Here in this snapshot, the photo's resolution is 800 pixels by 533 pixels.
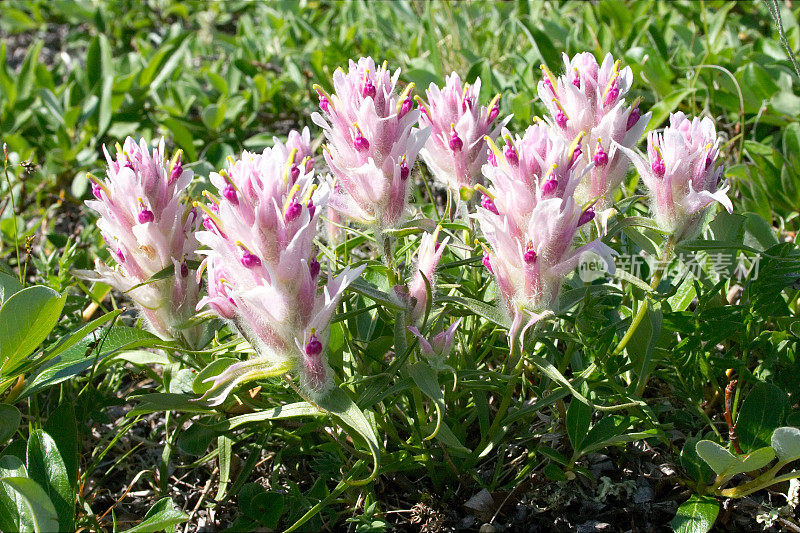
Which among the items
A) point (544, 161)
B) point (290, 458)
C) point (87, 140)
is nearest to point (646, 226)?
point (544, 161)

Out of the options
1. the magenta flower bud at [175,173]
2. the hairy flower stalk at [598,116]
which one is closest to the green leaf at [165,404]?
the magenta flower bud at [175,173]

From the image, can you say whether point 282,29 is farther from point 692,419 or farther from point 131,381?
point 692,419

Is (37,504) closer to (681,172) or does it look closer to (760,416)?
(681,172)

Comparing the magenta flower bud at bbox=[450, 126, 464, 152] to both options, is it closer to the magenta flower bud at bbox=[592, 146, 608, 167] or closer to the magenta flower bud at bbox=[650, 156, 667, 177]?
the magenta flower bud at bbox=[592, 146, 608, 167]

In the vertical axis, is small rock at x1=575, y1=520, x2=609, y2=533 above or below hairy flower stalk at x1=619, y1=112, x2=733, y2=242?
below

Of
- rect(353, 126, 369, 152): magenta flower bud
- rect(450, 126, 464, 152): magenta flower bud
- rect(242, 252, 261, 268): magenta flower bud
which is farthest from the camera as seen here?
rect(450, 126, 464, 152): magenta flower bud

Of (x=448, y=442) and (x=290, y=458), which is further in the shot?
(x=290, y=458)

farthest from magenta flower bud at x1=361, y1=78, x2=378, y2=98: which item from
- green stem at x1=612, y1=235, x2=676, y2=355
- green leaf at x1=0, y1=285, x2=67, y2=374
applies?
green leaf at x1=0, y1=285, x2=67, y2=374
